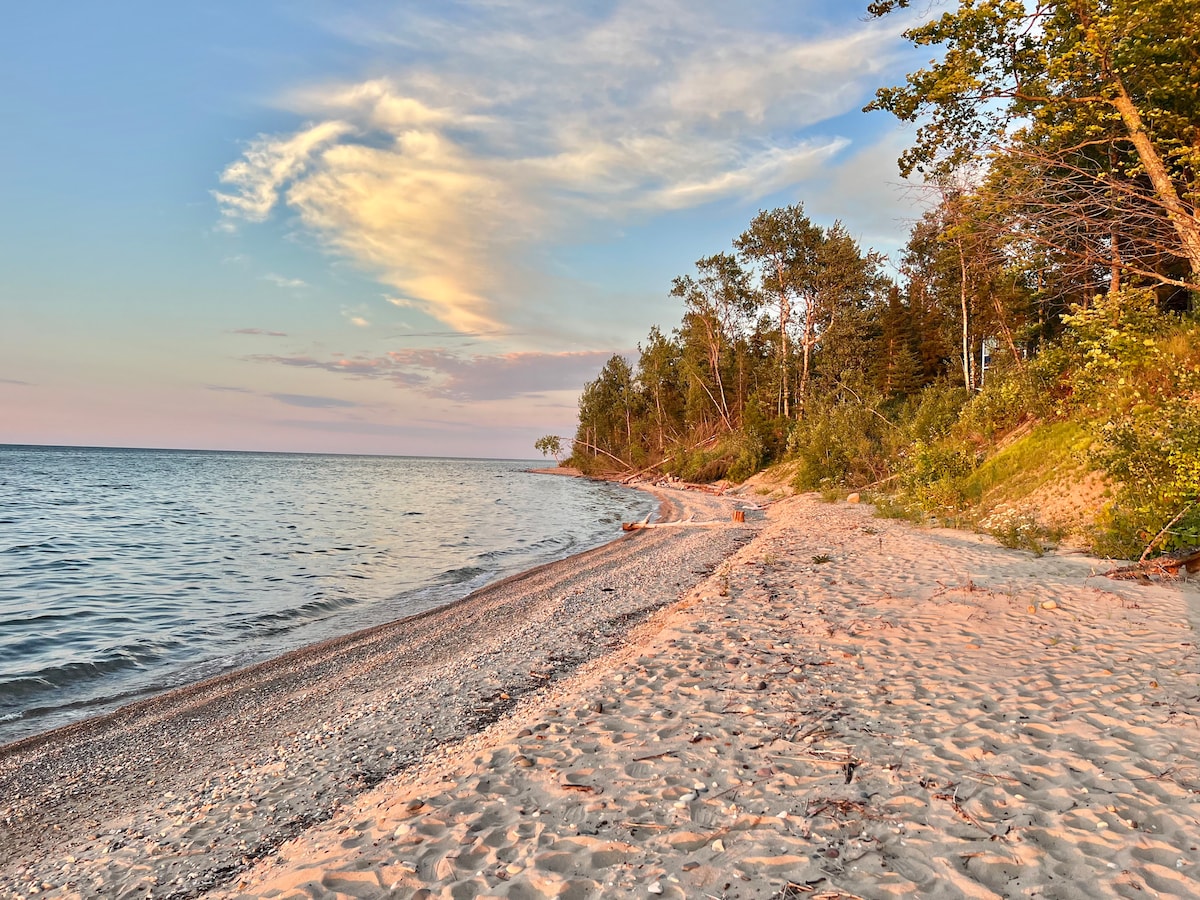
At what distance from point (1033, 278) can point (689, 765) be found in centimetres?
2535

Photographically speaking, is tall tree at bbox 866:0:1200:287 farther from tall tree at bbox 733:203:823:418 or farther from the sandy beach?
tall tree at bbox 733:203:823:418

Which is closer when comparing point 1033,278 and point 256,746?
point 256,746

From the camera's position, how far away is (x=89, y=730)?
7.77 metres

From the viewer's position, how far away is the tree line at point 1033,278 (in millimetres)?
10453

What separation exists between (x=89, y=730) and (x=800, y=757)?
888cm

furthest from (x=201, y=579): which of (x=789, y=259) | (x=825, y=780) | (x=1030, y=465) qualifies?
(x=789, y=259)

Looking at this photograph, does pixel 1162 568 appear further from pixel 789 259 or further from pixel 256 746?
pixel 789 259

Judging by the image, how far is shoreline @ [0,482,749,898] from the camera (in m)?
4.89

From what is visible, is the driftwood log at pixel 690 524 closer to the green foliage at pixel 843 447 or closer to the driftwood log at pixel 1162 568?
the green foliage at pixel 843 447

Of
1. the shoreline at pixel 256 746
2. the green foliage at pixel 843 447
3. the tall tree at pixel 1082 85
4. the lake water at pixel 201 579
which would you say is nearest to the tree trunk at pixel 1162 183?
the tall tree at pixel 1082 85

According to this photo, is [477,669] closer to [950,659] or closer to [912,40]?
[950,659]

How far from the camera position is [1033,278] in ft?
74.0

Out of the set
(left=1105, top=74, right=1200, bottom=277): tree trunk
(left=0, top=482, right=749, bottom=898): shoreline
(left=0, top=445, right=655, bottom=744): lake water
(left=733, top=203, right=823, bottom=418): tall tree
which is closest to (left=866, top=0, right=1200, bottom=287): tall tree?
(left=1105, top=74, right=1200, bottom=277): tree trunk

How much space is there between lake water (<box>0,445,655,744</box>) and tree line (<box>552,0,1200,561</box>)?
14.6 m
